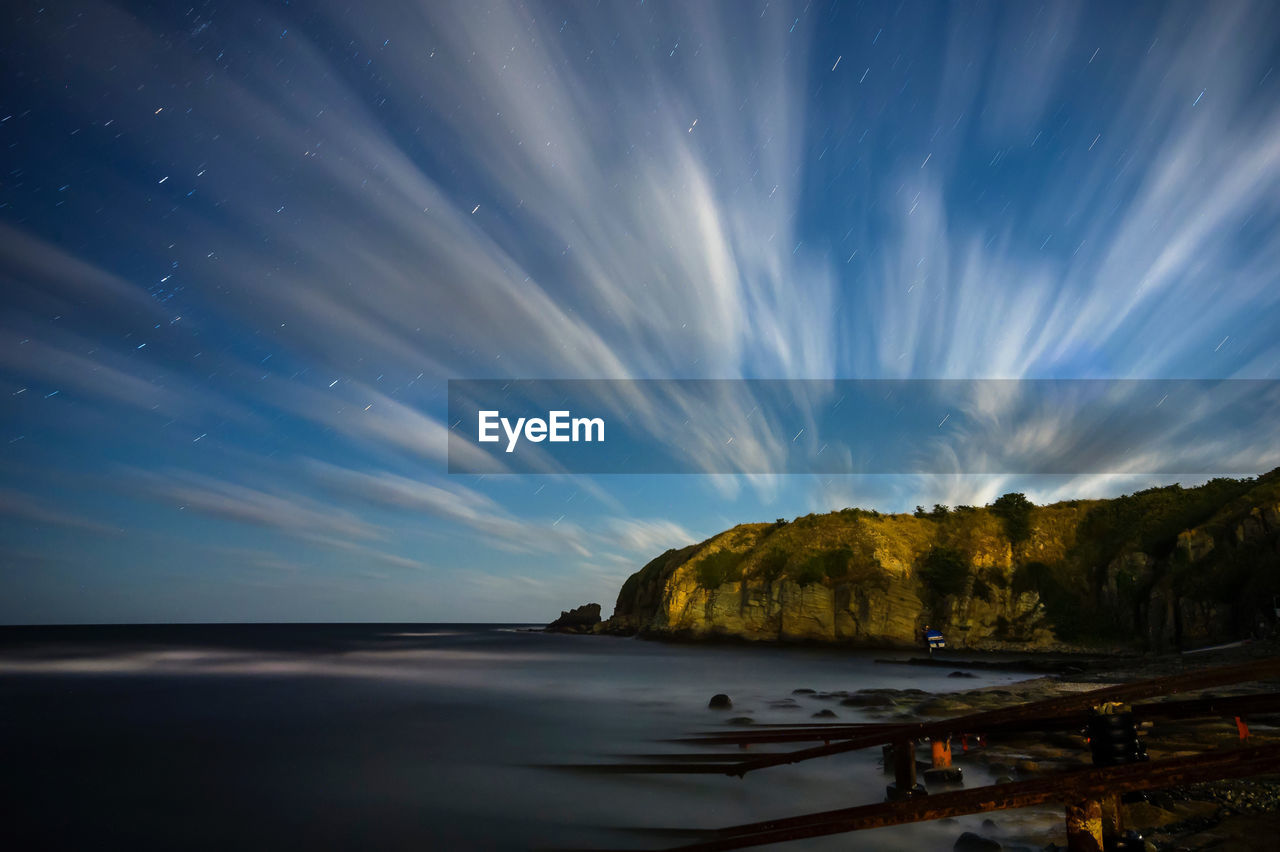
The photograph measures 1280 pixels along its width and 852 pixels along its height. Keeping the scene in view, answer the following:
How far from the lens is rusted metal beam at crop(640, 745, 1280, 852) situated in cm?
419

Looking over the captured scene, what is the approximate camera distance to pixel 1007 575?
7594cm

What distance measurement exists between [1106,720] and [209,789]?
18393mm

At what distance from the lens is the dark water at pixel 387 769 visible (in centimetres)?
1195

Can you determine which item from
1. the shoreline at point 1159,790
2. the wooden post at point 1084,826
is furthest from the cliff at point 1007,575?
the wooden post at point 1084,826

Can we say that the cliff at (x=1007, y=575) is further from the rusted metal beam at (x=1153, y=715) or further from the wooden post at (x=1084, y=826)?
the wooden post at (x=1084, y=826)

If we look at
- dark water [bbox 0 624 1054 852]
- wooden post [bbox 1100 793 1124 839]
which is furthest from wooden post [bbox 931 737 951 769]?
wooden post [bbox 1100 793 1124 839]

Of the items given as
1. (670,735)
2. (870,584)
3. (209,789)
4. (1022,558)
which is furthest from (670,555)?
(209,789)

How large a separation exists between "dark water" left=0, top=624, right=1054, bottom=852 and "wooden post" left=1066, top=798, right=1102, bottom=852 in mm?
5213

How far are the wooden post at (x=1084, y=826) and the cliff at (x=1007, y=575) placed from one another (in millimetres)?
46949

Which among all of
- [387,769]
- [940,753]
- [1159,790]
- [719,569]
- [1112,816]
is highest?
[719,569]

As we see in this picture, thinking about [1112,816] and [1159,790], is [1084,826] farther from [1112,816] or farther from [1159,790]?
[1159,790]

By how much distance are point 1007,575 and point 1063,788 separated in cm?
8372

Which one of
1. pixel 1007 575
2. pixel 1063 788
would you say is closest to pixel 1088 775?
pixel 1063 788

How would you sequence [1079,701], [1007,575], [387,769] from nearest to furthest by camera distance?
[1079,701], [387,769], [1007,575]
